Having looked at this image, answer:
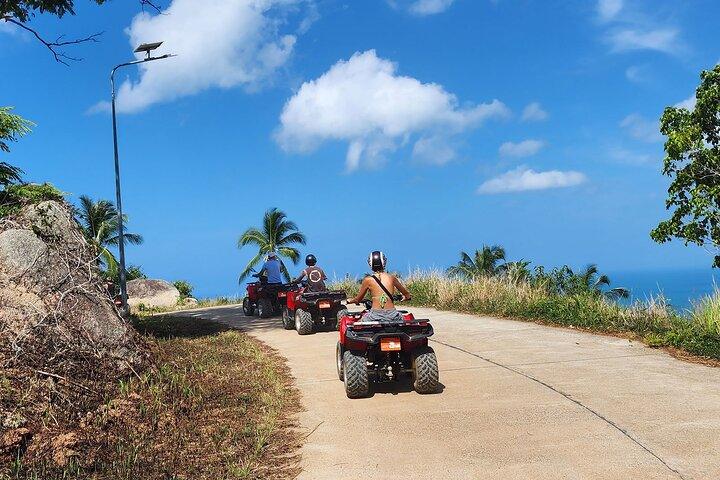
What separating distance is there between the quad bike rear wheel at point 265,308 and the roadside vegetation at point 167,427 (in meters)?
9.43

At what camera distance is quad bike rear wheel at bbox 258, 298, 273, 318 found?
60.3ft

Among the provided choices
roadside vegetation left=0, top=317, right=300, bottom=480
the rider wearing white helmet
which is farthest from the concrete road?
the rider wearing white helmet

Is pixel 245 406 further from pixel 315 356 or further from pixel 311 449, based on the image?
pixel 315 356

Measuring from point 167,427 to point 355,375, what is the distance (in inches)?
85.8

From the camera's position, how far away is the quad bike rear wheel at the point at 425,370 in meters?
7.07

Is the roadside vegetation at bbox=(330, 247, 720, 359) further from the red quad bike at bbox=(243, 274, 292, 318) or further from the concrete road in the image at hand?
the red quad bike at bbox=(243, 274, 292, 318)

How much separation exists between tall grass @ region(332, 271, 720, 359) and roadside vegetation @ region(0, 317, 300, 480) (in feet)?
21.3

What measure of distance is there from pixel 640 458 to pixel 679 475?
0.38 metres

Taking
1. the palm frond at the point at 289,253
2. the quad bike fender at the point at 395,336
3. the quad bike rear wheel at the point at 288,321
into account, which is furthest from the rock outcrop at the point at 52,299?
the palm frond at the point at 289,253

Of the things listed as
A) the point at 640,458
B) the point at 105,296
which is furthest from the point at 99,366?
the point at 640,458

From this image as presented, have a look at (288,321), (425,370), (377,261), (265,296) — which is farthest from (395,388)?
(265,296)

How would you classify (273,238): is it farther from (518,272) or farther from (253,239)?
(518,272)

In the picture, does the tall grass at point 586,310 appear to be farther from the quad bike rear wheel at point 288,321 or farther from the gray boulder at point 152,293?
the gray boulder at point 152,293

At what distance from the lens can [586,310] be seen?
1257 centimetres
